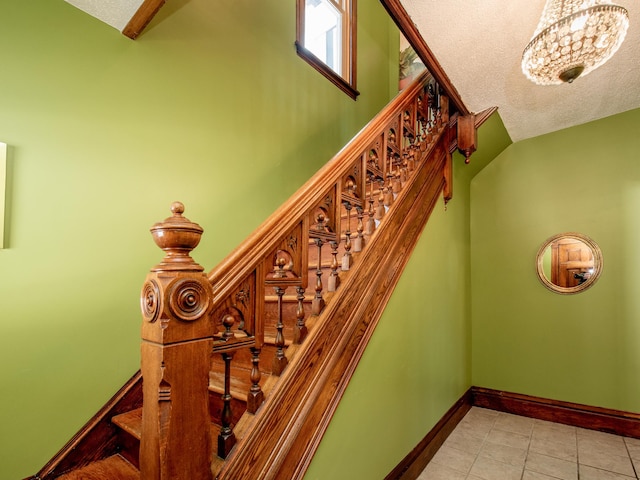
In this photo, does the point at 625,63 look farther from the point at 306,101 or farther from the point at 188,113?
the point at 188,113

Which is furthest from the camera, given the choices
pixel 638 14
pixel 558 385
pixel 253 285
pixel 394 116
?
pixel 558 385

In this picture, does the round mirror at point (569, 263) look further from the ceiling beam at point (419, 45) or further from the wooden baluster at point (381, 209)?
the wooden baluster at point (381, 209)

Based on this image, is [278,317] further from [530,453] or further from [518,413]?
[518,413]

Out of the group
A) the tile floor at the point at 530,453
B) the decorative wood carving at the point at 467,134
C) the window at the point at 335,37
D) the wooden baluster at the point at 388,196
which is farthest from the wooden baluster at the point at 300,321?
the window at the point at 335,37

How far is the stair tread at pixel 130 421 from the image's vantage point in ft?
4.52

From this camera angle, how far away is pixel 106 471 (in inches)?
54.5

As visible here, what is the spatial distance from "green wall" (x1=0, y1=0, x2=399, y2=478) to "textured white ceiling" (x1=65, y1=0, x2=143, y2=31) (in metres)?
0.05

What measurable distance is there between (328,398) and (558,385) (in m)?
2.42

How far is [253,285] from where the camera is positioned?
103 cm

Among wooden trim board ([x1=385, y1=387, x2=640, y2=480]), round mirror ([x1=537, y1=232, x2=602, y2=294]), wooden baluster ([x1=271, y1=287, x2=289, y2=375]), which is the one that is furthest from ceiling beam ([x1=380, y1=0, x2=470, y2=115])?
wooden trim board ([x1=385, y1=387, x2=640, y2=480])

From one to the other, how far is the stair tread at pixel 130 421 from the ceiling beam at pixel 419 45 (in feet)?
6.77

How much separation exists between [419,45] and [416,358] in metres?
1.73

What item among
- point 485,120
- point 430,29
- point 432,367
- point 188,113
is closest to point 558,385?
point 432,367

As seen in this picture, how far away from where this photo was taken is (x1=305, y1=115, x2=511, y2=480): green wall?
1.38m
